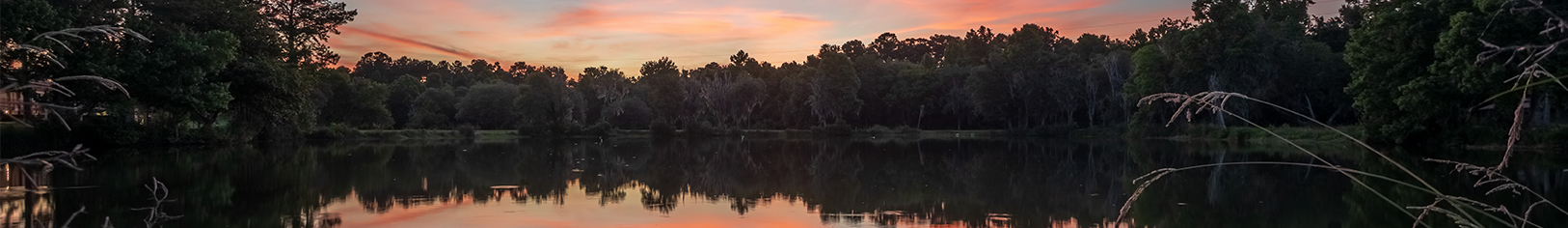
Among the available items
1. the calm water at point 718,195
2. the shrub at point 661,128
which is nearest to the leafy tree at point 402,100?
the shrub at point 661,128

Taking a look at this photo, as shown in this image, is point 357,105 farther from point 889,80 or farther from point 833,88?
point 889,80

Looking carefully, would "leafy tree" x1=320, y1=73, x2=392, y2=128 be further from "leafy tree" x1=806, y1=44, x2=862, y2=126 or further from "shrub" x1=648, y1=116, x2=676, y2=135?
"leafy tree" x1=806, y1=44, x2=862, y2=126

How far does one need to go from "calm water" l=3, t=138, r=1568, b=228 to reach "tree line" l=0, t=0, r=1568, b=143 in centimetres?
370

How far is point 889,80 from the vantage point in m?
72.6

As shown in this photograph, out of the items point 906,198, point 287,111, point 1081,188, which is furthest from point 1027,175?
point 287,111

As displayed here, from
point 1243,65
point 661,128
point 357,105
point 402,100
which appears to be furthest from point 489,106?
point 1243,65

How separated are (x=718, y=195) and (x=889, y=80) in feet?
196

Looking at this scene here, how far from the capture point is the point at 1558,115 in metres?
31.3

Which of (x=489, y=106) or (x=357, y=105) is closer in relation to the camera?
(x=357, y=105)

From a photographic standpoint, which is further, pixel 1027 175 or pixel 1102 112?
pixel 1102 112

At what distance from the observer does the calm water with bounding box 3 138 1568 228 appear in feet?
34.0

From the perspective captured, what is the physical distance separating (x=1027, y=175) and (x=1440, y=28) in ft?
67.3

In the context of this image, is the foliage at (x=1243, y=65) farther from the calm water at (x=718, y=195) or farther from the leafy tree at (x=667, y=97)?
the leafy tree at (x=667, y=97)

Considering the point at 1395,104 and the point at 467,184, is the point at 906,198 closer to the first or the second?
the point at 467,184
